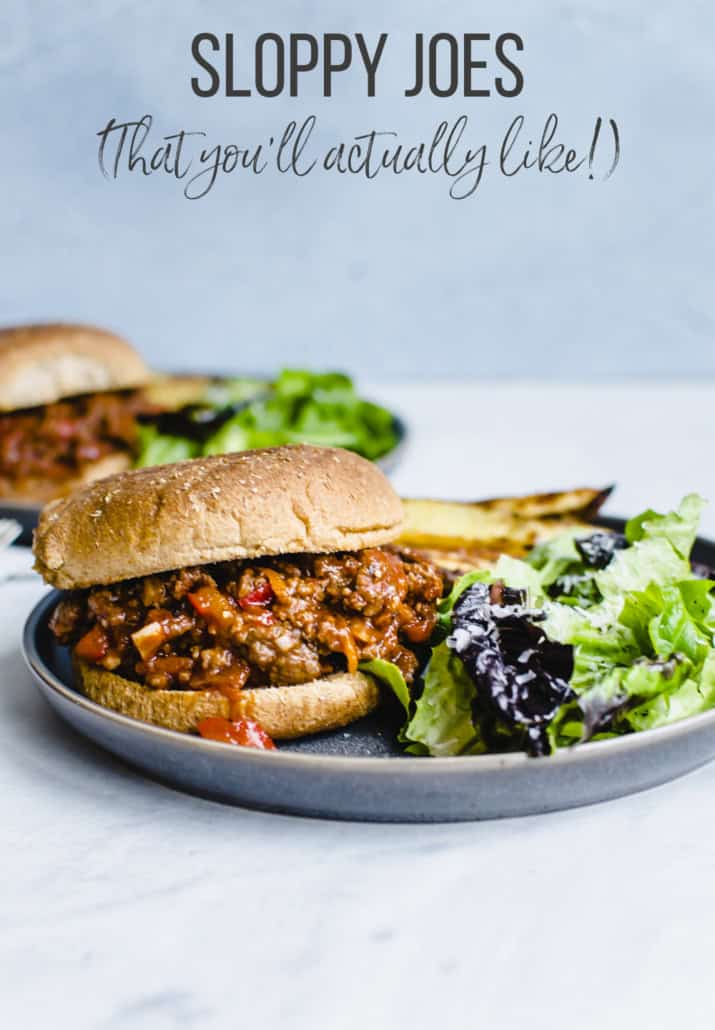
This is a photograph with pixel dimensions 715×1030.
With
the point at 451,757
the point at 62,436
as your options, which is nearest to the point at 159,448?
the point at 62,436

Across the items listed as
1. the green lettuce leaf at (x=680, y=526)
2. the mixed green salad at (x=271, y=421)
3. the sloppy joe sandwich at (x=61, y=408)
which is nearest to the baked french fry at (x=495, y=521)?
the green lettuce leaf at (x=680, y=526)

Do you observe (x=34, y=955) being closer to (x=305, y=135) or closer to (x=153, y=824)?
(x=153, y=824)

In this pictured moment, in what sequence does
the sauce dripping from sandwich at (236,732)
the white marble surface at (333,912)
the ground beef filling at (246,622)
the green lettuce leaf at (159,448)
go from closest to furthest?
the white marble surface at (333,912) < the sauce dripping from sandwich at (236,732) < the ground beef filling at (246,622) < the green lettuce leaf at (159,448)

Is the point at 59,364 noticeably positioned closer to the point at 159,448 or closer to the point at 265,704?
the point at 159,448

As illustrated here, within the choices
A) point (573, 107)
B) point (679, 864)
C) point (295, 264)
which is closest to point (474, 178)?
point (573, 107)

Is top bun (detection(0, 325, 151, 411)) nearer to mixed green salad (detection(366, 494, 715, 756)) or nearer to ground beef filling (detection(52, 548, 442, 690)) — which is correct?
ground beef filling (detection(52, 548, 442, 690))

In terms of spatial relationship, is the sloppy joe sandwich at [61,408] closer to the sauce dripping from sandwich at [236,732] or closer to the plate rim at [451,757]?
the sauce dripping from sandwich at [236,732]
